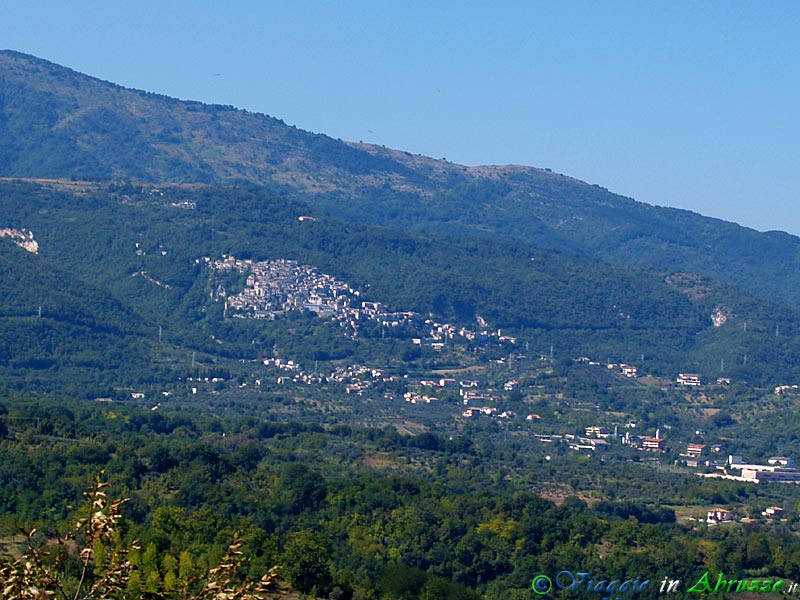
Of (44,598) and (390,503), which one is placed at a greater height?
(44,598)

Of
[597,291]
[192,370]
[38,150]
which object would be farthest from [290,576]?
[38,150]

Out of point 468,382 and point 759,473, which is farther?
point 468,382

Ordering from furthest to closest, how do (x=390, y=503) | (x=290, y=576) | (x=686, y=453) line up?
1. (x=686, y=453)
2. (x=390, y=503)
3. (x=290, y=576)

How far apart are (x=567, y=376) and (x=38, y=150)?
318 ft

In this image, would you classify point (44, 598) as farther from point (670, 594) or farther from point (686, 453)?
point (686, 453)

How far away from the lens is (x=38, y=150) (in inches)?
7854

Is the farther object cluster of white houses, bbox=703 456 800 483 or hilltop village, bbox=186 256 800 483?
hilltop village, bbox=186 256 800 483

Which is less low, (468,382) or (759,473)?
(759,473)

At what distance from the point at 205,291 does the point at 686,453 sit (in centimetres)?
4928

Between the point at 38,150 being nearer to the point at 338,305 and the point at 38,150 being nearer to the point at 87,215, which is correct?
the point at 87,215

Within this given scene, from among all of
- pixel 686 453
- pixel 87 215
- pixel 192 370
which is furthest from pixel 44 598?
pixel 87 215

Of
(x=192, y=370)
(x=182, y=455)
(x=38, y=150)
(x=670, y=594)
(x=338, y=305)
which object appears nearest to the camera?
(x=670, y=594)

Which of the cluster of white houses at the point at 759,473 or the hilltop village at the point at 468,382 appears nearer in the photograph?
the cluster of white houses at the point at 759,473

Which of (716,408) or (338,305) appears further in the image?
(338,305)
